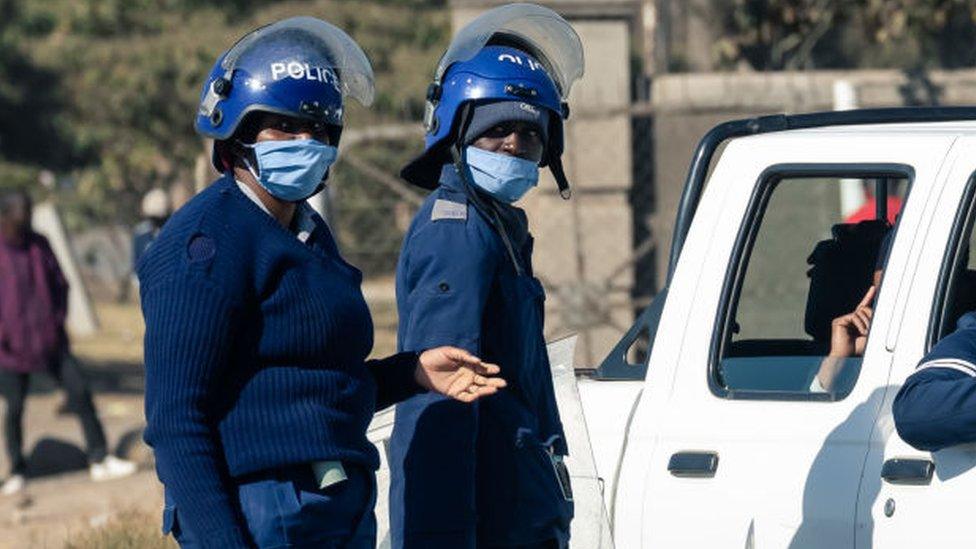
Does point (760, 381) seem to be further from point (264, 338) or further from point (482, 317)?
point (264, 338)

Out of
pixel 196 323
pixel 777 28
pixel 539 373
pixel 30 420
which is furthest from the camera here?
pixel 30 420

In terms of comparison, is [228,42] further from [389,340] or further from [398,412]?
[398,412]

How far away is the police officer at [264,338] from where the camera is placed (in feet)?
12.0

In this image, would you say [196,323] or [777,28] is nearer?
[196,323]

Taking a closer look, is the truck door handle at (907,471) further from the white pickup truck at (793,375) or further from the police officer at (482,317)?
the police officer at (482,317)

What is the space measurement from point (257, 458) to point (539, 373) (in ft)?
2.87

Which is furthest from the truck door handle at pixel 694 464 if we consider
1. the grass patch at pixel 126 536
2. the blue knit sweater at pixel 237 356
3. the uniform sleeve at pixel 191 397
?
the grass patch at pixel 126 536

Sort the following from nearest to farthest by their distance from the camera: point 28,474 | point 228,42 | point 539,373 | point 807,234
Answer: point 539,373
point 807,234
point 28,474
point 228,42

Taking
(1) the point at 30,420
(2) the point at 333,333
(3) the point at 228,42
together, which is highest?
(2) the point at 333,333

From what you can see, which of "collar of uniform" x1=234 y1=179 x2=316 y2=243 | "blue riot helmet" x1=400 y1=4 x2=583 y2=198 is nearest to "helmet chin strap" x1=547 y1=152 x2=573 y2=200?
"blue riot helmet" x1=400 y1=4 x2=583 y2=198

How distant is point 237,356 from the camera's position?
3727mm

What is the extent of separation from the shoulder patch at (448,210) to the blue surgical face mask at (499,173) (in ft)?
0.28

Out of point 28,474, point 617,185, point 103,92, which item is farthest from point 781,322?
point 103,92

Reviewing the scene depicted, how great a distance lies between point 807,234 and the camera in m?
11.6
